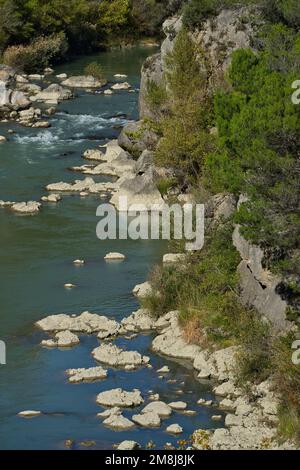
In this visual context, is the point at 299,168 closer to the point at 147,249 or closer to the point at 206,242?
the point at 206,242

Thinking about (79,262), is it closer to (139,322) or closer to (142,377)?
(139,322)

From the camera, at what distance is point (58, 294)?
34.7 m

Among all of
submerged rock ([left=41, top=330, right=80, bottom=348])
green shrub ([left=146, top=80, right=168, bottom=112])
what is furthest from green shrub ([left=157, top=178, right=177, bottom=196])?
submerged rock ([left=41, top=330, right=80, bottom=348])

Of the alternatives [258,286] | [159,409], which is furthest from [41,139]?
[159,409]

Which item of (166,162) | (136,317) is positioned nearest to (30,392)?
(136,317)

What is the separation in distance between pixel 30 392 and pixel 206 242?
8.43m

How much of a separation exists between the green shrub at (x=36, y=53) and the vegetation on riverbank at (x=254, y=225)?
3372cm

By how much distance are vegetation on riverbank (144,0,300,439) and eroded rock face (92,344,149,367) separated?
166 cm

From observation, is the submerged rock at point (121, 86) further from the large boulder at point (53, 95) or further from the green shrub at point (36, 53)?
the green shrub at point (36, 53)

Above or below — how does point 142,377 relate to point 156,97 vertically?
below

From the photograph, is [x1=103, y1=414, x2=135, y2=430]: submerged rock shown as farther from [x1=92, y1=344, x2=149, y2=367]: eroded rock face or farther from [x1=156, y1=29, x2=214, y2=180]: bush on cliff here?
[x1=156, y1=29, x2=214, y2=180]: bush on cliff

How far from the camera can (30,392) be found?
1106 inches

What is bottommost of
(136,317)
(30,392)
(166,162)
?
(30,392)

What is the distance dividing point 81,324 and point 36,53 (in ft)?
141
